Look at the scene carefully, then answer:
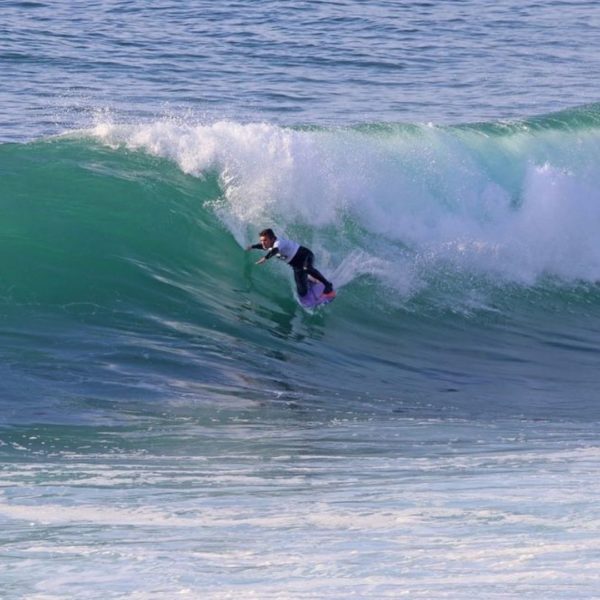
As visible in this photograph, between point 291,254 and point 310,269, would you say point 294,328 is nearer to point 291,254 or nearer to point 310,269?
point 310,269

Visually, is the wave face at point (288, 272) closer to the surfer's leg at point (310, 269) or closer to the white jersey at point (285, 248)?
the surfer's leg at point (310, 269)

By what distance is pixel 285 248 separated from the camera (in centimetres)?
1199

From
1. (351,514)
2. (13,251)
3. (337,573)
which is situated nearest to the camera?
(337,573)

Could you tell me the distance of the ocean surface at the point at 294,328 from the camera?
18.9ft

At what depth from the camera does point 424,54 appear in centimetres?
2584

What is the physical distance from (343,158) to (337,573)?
35.0 ft

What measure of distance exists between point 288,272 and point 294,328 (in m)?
1.18

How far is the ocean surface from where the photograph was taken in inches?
227

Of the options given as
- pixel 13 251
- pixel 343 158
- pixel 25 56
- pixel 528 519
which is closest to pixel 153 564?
pixel 528 519

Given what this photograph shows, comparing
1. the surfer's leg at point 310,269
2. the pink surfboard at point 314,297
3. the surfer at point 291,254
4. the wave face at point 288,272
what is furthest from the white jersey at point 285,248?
the wave face at point 288,272

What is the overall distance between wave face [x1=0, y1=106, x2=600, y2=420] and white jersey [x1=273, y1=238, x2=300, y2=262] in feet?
2.10

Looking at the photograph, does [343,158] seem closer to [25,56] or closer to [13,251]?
[13,251]

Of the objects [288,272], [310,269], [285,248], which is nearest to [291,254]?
[285,248]

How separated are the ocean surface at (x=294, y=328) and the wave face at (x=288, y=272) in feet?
0.13
